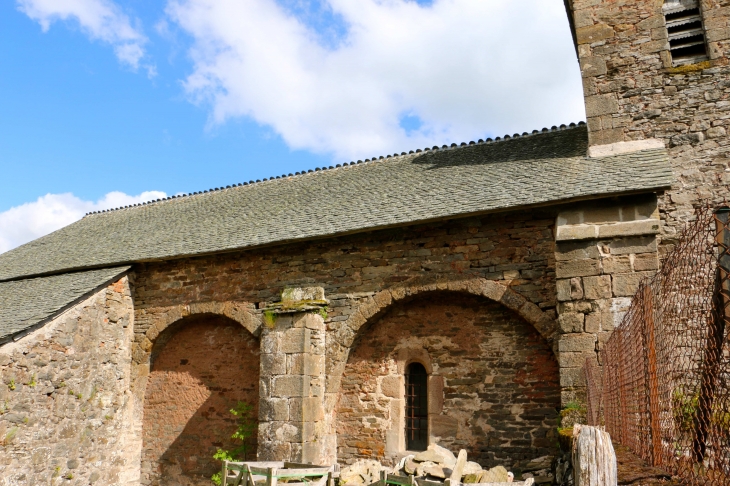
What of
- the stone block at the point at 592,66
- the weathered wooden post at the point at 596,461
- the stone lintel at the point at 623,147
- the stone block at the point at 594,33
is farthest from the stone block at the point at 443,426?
the stone block at the point at 594,33

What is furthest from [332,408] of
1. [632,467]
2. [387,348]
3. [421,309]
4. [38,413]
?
[632,467]

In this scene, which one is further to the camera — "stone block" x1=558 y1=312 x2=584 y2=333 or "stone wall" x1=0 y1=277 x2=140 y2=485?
"stone wall" x1=0 y1=277 x2=140 y2=485

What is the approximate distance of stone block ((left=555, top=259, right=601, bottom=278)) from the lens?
7.84 m

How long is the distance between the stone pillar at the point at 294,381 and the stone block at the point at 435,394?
174 centimetres

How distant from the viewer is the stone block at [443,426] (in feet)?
29.9

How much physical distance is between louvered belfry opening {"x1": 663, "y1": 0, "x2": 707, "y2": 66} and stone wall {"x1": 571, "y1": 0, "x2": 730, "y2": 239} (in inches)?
4.8

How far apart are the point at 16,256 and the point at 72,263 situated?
12.0 ft

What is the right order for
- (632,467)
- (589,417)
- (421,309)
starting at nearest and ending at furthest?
(632,467) < (589,417) < (421,309)

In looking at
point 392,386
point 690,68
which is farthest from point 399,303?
point 690,68

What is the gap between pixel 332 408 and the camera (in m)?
9.80

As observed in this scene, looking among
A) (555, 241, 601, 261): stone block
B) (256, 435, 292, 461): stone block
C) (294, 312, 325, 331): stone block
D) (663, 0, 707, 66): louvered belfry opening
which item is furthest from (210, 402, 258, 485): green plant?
(663, 0, 707, 66): louvered belfry opening

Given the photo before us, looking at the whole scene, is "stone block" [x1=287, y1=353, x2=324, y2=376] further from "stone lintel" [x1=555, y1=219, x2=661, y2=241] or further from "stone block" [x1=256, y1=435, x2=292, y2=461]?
"stone lintel" [x1=555, y1=219, x2=661, y2=241]

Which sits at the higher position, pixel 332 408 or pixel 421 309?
pixel 421 309

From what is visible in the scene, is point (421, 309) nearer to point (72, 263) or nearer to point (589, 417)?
point (589, 417)
